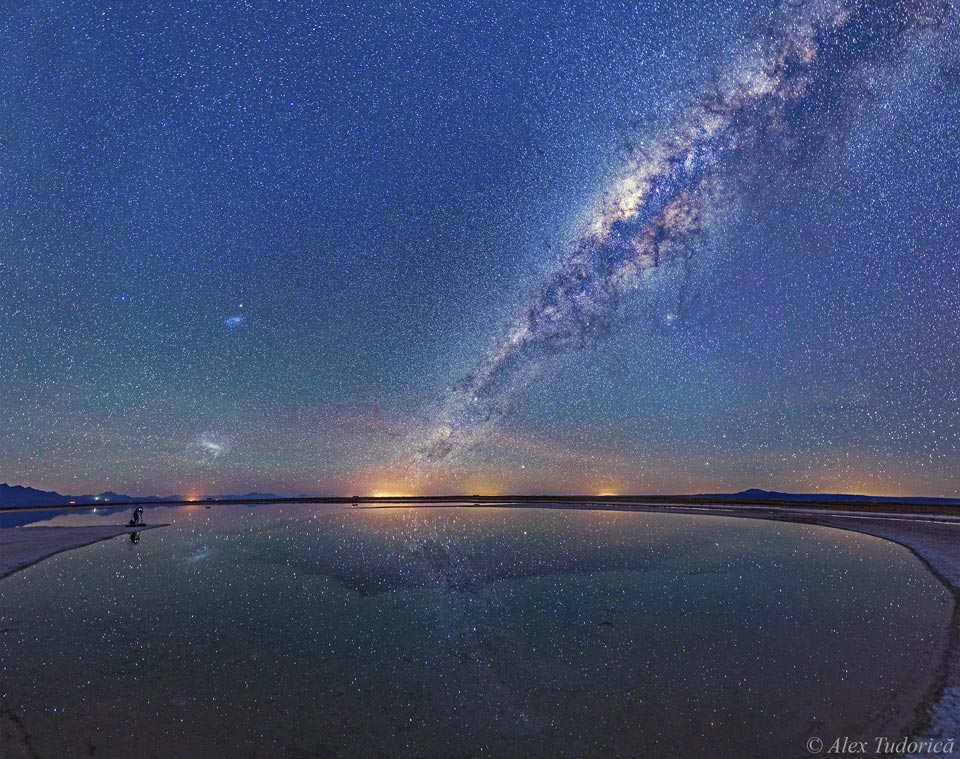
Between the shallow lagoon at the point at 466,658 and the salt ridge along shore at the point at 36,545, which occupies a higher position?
the salt ridge along shore at the point at 36,545

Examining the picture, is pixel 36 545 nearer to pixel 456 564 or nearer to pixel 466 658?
pixel 456 564

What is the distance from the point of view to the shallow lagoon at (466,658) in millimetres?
5879

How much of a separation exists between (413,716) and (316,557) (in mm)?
16011

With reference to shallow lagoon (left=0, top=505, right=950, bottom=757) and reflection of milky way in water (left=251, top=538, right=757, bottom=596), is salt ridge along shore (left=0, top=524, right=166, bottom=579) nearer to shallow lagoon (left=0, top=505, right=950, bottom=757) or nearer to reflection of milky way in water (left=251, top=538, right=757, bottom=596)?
shallow lagoon (left=0, top=505, right=950, bottom=757)

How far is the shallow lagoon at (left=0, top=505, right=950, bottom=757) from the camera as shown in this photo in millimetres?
5879

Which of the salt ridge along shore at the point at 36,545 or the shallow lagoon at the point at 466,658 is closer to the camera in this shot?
the shallow lagoon at the point at 466,658

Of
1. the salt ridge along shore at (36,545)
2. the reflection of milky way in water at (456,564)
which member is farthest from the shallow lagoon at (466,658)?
the salt ridge along shore at (36,545)

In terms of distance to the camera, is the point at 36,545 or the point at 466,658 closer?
the point at 466,658

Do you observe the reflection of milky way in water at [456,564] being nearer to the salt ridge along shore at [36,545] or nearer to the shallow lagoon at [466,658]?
the shallow lagoon at [466,658]

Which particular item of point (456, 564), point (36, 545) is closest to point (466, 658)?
point (456, 564)

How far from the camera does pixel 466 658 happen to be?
858 centimetres

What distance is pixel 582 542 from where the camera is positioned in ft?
80.5

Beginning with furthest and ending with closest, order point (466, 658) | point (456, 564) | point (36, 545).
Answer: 1. point (36, 545)
2. point (456, 564)
3. point (466, 658)

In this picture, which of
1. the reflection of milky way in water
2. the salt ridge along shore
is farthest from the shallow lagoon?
the salt ridge along shore
